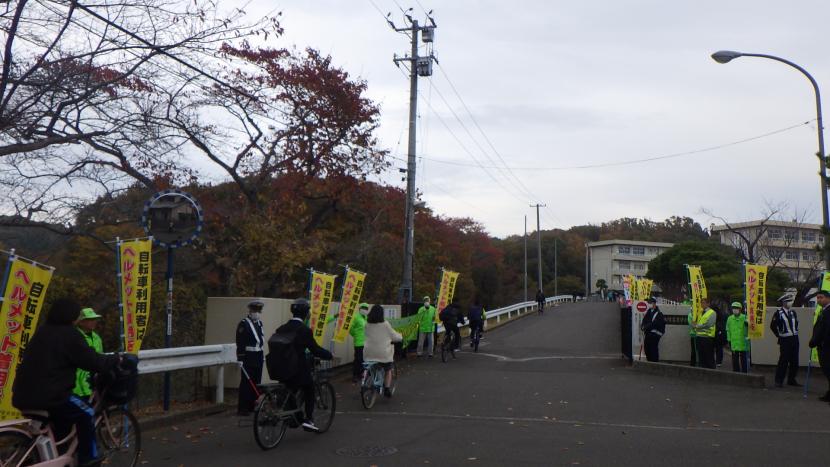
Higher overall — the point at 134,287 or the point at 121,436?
the point at 134,287

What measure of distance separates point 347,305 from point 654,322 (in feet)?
24.7

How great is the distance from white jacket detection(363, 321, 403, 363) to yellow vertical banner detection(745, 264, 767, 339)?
8.12 metres

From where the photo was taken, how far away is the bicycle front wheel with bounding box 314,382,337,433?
919 centimetres

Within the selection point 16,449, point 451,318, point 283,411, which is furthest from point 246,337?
point 451,318

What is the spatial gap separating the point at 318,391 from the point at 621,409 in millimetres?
5184

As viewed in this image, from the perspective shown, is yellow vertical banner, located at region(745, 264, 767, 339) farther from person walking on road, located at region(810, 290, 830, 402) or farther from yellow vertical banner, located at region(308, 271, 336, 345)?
yellow vertical banner, located at region(308, 271, 336, 345)

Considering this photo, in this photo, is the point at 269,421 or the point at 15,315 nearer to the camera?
the point at 15,315

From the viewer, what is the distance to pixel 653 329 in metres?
17.2

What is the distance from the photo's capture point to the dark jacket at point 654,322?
56.2 feet

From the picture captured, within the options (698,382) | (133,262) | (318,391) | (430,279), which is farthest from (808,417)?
(430,279)

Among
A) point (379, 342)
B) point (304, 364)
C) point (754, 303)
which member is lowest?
point (304, 364)

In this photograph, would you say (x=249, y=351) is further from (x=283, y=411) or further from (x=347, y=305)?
(x=347, y=305)

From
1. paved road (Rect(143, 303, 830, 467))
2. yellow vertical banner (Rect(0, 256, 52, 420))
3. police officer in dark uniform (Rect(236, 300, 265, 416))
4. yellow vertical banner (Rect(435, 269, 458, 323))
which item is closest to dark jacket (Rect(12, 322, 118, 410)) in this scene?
yellow vertical banner (Rect(0, 256, 52, 420))

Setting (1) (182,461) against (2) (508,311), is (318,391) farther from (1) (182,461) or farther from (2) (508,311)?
(2) (508,311)
